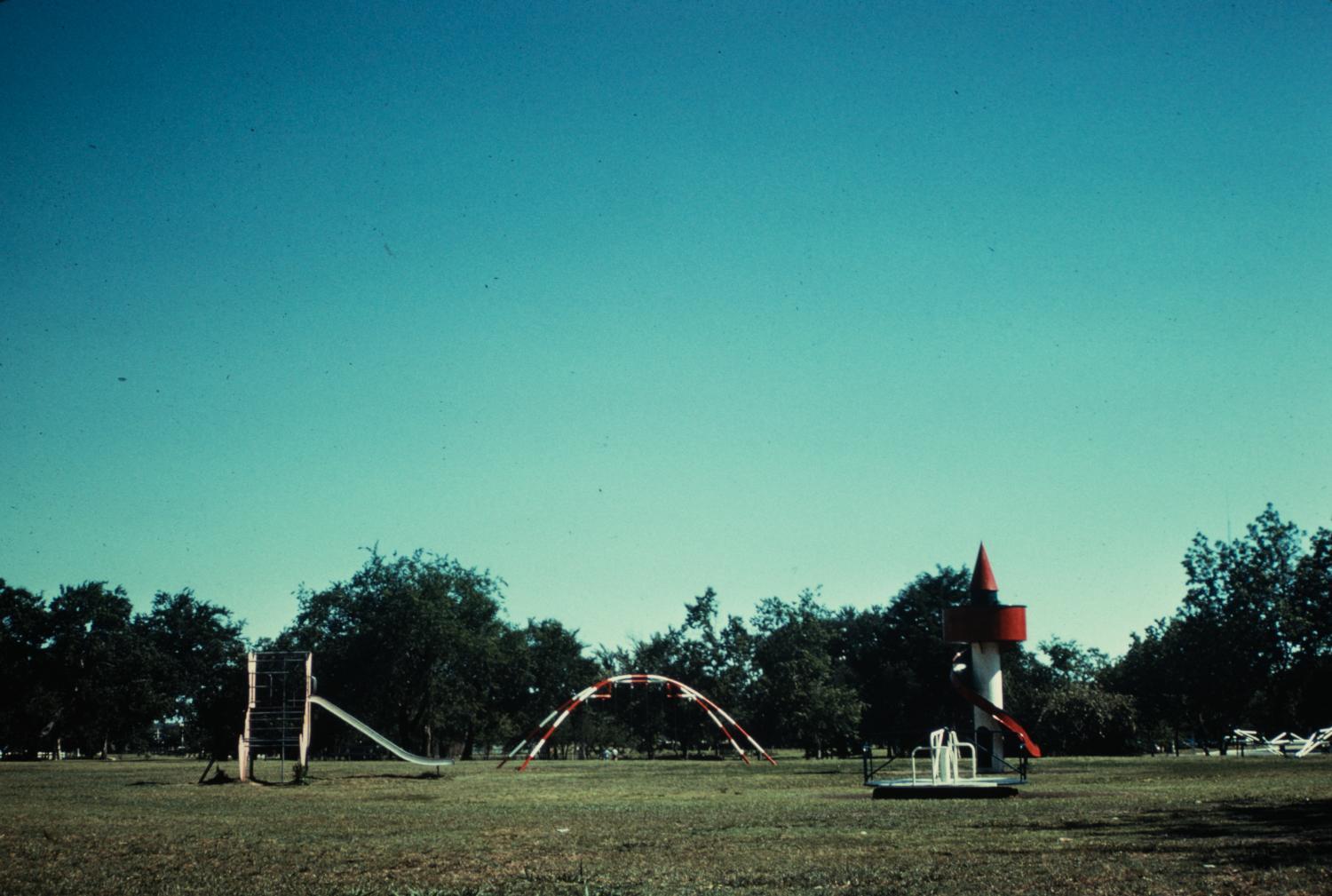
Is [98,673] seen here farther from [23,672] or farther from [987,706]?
[987,706]

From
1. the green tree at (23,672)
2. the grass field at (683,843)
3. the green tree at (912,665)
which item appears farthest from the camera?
the green tree at (912,665)

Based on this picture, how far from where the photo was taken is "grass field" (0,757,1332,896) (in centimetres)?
1305

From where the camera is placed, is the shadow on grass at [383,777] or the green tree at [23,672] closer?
the shadow on grass at [383,777]

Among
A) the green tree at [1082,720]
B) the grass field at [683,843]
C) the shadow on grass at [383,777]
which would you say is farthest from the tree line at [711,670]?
the grass field at [683,843]

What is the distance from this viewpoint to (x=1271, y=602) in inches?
3501

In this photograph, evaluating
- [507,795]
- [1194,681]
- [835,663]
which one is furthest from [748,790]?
[835,663]

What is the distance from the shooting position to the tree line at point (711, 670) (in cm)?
8869

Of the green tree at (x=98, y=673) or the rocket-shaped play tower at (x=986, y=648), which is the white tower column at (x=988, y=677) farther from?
the green tree at (x=98, y=673)

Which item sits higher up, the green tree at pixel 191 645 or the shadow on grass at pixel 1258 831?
the green tree at pixel 191 645

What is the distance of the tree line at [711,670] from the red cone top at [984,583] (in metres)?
33.9

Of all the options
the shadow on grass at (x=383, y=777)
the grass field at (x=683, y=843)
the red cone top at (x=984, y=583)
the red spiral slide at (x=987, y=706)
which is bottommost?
the shadow on grass at (x=383, y=777)

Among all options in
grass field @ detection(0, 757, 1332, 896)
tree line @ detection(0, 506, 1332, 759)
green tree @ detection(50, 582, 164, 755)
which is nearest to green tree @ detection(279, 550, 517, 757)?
tree line @ detection(0, 506, 1332, 759)

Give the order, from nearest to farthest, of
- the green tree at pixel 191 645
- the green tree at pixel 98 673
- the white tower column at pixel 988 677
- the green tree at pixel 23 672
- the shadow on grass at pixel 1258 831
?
the shadow on grass at pixel 1258 831 < the white tower column at pixel 988 677 < the green tree at pixel 23 672 < the green tree at pixel 98 673 < the green tree at pixel 191 645

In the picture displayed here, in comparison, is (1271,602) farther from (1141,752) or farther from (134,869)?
(134,869)
